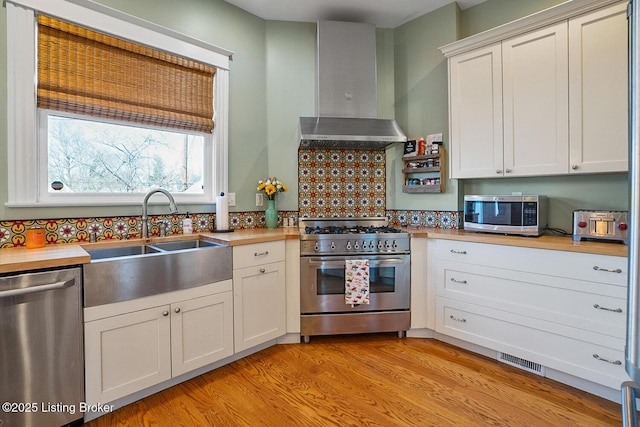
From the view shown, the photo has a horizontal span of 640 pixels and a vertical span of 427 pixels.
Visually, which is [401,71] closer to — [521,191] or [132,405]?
[521,191]

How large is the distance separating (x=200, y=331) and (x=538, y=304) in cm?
219

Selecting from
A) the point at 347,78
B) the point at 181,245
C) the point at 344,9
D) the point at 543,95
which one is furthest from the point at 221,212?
the point at 543,95

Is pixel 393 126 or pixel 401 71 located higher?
pixel 401 71

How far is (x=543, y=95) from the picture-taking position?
88.6 inches

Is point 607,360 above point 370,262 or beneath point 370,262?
beneath

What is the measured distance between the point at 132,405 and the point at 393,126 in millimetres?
2750

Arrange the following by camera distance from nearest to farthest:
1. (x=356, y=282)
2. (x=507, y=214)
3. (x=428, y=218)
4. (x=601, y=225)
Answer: (x=601, y=225), (x=507, y=214), (x=356, y=282), (x=428, y=218)

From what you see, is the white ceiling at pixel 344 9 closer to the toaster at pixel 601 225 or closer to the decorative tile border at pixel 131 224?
the decorative tile border at pixel 131 224

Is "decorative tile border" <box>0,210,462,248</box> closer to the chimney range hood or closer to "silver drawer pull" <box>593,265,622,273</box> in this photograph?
the chimney range hood

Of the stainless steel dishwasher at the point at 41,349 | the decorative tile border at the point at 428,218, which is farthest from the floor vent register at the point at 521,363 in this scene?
the stainless steel dishwasher at the point at 41,349

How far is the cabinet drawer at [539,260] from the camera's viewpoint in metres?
1.78

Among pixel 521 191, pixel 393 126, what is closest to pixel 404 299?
pixel 521 191

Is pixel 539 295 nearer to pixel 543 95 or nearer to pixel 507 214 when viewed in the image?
pixel 507 214

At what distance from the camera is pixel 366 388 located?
1.96 m
